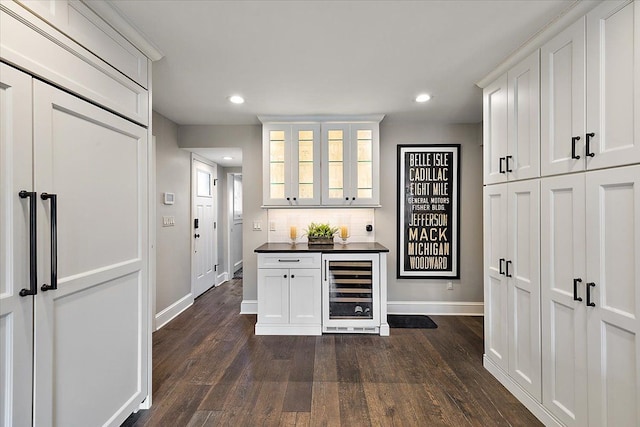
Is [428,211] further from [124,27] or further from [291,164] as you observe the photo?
[124,27]

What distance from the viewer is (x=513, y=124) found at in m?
2.18

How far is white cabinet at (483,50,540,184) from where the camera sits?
6.48 feet

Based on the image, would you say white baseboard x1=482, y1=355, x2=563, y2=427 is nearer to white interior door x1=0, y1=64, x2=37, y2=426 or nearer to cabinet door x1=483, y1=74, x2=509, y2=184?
cabinet door x1=483, y1=74, x2=509, y2=184

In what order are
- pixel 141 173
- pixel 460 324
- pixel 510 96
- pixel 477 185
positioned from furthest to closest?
pixel 477 185, pixel 460 324, pixel 510 96, pixel 141 173

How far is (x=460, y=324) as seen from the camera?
143 inches

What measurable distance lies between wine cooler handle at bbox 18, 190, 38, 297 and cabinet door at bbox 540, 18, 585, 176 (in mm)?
2582

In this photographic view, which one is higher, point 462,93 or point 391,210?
point 462,93

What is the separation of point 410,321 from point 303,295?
1.39 metres

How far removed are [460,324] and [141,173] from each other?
11.8 feet

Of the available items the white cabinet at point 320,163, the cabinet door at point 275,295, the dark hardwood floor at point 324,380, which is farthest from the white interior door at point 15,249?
the white cabinet at point 320,163

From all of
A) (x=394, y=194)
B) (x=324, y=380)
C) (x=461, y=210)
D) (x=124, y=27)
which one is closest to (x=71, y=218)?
(x=124, y=27)

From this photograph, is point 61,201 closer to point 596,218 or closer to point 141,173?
point 141,173

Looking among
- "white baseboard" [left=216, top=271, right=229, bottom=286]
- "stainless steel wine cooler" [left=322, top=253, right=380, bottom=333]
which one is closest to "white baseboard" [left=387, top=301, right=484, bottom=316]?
"stainless steel wine cooler" [left=322, top=253, right=380, bottom=333]

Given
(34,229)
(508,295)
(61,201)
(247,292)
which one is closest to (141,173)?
(61,201)
